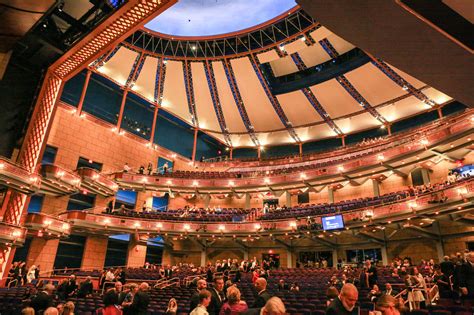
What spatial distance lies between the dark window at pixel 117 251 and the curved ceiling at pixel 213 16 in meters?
17.7

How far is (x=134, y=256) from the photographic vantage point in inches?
936

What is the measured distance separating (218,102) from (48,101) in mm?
15338

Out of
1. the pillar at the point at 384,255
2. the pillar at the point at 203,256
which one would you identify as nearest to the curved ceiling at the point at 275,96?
the pillar at the point at 384,255

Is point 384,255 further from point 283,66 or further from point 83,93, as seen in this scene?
point 83,93

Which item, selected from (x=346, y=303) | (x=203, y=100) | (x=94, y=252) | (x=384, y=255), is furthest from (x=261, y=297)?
(x=203, y=100)

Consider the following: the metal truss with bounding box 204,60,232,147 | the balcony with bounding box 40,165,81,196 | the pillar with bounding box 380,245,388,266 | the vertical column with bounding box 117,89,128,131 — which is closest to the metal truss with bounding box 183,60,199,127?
the metal truss with bounding box 204,60,232,147

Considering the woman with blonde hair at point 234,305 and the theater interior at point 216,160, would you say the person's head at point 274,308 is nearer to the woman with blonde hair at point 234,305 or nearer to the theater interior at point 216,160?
the woman with blonde hair at point 234,305

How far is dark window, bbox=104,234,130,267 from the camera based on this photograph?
23.5 metres

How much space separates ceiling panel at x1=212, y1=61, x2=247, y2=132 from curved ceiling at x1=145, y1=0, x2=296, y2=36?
3.28 meters

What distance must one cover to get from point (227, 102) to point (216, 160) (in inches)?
258

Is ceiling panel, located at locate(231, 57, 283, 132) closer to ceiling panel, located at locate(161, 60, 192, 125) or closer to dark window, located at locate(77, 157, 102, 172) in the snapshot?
ceiling panel, located at locate(161, 60, 192, 125)

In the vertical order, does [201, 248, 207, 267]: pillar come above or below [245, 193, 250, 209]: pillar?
below

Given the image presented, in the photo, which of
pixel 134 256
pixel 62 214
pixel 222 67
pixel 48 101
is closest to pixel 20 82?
pixel 48 101

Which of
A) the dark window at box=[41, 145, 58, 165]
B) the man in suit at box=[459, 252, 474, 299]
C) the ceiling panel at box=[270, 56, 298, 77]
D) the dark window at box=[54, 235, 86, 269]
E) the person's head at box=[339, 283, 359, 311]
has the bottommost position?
the person's head at box=[339, 283, 359, 311]
